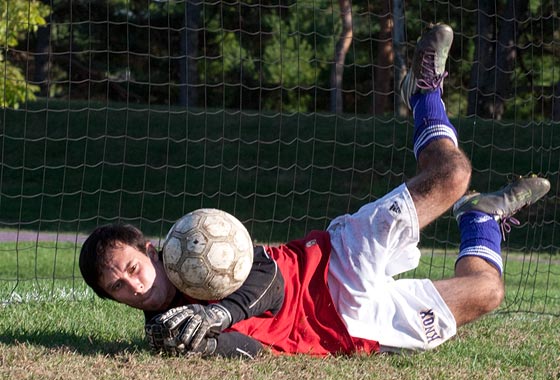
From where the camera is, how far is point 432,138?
5.63m

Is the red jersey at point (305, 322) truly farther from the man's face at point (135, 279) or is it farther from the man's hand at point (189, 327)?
the man's face at point (135, 279)

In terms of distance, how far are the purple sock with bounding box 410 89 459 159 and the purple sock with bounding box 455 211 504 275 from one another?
54cm

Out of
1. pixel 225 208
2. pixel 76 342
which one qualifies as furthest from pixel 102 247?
pixel 225 208

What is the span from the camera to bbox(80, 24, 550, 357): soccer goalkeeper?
191 inches

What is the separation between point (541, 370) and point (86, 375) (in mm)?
2380

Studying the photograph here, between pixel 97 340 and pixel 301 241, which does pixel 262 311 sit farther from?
pixel 97 340

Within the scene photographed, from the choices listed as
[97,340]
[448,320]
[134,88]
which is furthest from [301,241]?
[134,88]

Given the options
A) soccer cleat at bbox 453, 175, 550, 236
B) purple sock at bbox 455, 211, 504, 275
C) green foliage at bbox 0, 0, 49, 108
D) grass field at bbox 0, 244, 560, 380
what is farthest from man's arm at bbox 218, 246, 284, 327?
green foliage at bbox 0, 0, 49, 108

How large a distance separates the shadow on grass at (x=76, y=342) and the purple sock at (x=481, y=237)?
1.95m

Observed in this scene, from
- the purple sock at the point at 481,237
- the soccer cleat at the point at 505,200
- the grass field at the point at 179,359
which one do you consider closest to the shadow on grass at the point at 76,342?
the grass field at the point at 179,359

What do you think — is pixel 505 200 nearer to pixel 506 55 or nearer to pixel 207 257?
pixel 207 257

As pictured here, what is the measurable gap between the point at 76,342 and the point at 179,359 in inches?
32.7

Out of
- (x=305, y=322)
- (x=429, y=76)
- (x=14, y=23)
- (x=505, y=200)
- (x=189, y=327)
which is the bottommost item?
(x=305, y=322)

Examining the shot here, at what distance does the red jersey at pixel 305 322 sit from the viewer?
5.11 metres
